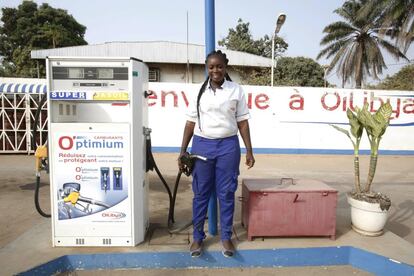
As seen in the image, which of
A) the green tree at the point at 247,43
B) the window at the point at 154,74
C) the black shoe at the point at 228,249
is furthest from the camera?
the green tree at the point at 247,43

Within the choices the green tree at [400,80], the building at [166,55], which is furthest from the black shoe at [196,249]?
the green tree at [400,80]

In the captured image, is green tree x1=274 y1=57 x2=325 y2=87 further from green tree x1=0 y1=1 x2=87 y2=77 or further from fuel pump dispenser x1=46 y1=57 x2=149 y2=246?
fuel pump dispenser x1=46 y1=57 x2=149 y2=246

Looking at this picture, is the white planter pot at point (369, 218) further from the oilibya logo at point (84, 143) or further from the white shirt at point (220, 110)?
the oilibya logo at point (84, 143)

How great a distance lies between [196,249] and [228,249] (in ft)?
1.03

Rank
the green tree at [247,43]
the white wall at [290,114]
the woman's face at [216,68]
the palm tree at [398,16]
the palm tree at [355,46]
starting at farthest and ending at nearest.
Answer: the green tree at [247,43] < the palm tree at [355,46] < the palm tree at [398,16] < the white wall at [290,114] < the woman's face at [216,68]

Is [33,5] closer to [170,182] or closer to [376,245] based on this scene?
[170,182]

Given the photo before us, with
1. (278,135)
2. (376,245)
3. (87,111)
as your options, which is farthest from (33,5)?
(376,245)

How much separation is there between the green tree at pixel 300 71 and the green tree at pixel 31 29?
61.6ft

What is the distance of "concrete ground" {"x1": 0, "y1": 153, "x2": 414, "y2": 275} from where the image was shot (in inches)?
128

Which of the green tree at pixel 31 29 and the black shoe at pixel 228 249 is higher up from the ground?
the green tree at pixel 31 29

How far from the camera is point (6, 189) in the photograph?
6293mm

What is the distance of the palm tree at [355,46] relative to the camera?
2461 cm

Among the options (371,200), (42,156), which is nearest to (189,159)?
(42,156)

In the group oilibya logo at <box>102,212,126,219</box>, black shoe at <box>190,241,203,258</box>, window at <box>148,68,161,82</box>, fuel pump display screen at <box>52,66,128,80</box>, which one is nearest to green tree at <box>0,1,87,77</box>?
window at <box>148,68,161,82</box>
